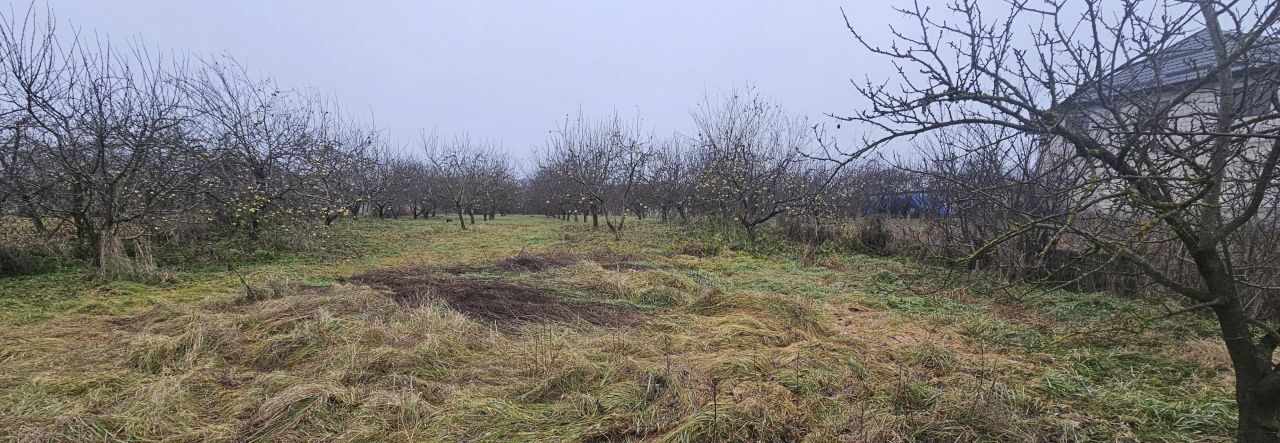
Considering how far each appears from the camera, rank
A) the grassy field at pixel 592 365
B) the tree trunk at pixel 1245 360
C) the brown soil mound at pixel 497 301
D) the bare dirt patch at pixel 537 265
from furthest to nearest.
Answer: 1. the bare dirt patch at pixel 537 265
2. the brown soil mound at pixel 497 301
3. the grassy field at pixel 592 365
4. the tree trunk at pixel 1245 360

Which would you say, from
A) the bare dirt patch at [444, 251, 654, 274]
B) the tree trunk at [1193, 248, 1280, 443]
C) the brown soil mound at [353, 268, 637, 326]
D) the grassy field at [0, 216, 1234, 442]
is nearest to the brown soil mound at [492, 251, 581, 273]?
the bare dirt patch at [444, 251, 654, 274]

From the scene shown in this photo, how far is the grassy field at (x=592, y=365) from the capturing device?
254cm

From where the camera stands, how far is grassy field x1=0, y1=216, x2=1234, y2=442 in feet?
8.32

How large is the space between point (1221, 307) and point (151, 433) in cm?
464

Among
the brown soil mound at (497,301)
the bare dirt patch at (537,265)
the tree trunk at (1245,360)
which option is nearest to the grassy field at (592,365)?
the brown soil mound at (497,301)

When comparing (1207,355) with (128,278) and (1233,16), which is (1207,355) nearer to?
(1233,16)

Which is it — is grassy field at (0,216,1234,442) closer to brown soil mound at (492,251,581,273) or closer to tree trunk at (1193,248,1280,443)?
tree trunk at (1193,248,1280,443)

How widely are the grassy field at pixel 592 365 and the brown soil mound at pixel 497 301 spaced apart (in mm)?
36

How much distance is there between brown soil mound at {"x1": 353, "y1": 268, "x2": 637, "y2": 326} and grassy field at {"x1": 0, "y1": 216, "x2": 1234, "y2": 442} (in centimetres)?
4

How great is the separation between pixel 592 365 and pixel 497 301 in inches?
88.3

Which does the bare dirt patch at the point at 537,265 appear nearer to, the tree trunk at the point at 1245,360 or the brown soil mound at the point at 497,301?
the brown soil mound at the point at 497,301

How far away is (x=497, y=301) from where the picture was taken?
5.18 meters

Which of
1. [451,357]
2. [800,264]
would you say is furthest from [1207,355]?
[800,264]

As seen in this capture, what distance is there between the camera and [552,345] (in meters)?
3.70
